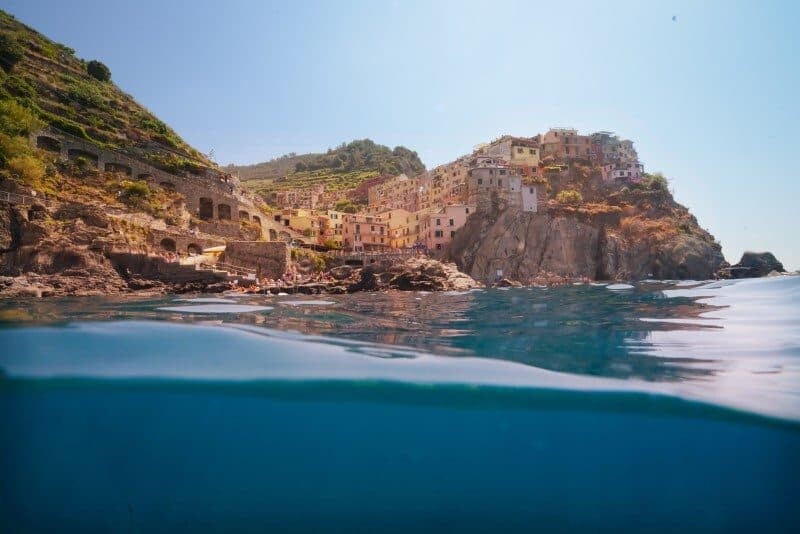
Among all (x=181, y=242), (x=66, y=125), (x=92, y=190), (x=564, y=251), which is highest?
(x=66, y=125)

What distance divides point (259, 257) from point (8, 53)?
28707 millimetres

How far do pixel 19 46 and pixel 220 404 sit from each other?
51.3 metres

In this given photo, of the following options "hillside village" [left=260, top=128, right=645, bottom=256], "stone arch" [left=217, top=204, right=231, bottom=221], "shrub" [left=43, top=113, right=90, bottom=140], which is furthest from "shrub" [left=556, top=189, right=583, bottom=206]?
"shrub" [left=43, top=113, right=90, bottom=140]

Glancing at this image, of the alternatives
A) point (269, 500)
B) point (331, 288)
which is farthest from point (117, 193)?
point (269, 500)

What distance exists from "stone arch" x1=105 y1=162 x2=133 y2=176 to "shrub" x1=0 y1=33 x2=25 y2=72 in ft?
41.9

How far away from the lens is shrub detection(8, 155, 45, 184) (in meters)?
26.6

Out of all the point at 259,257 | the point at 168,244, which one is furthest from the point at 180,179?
the point at 259,257

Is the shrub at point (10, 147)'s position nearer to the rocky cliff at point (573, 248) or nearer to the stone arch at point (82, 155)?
the stone arch at point (82, 155)

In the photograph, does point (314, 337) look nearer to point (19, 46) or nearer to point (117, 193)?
point (117, 193)

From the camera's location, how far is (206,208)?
40.8 metres

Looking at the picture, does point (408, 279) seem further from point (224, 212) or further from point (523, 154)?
point (523, 154)

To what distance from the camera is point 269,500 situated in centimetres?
480

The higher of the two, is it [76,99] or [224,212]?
[76,99]

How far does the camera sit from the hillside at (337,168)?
97.2m
